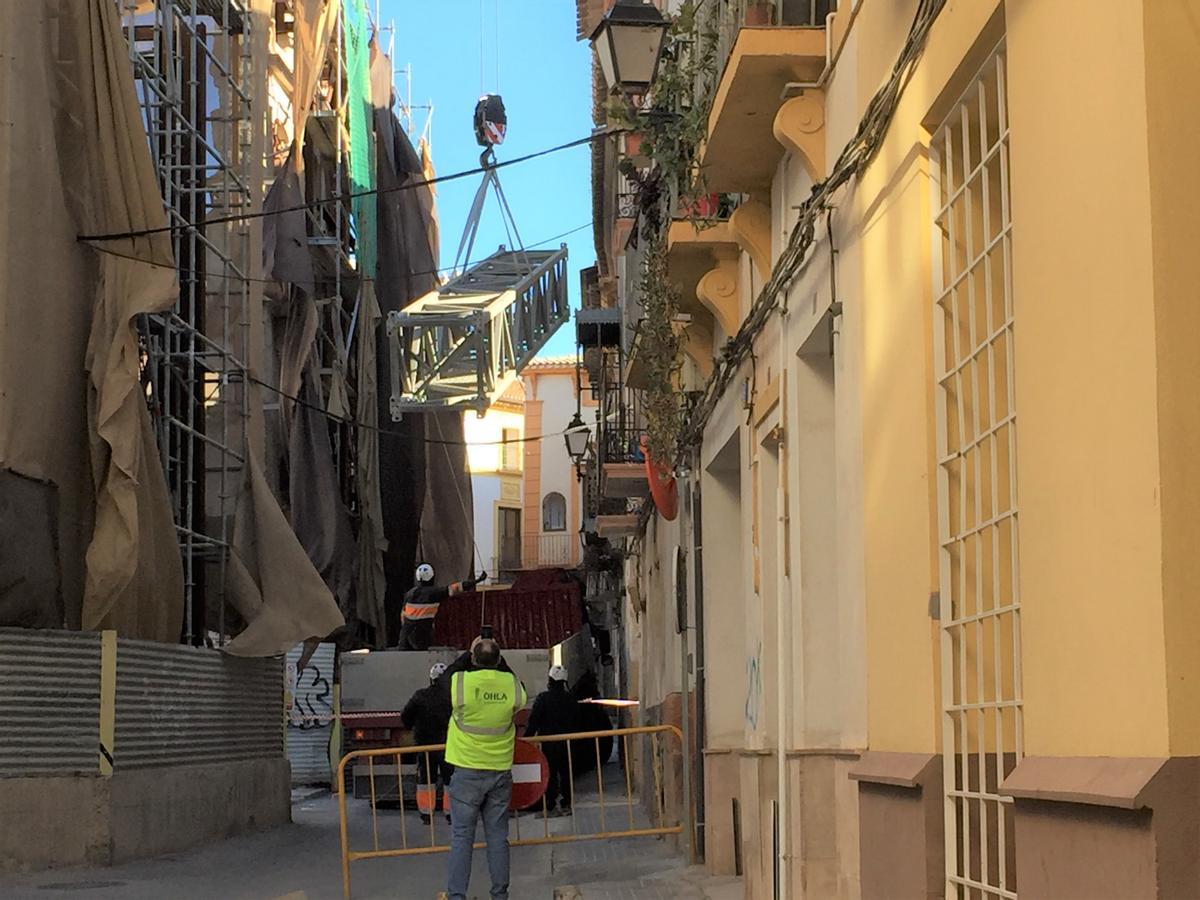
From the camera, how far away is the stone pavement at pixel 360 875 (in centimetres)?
1068

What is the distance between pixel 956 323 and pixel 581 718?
41.7 ft

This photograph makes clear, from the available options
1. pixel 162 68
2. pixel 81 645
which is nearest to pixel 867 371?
pixel 81 645

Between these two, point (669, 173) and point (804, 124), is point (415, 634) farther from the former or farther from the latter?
point (804, 124)

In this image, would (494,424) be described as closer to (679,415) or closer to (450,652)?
(450,652)

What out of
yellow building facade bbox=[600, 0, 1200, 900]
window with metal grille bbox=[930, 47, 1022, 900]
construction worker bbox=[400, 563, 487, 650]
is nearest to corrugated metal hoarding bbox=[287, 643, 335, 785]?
construction worker bbox=[400, 563, 487, 650]

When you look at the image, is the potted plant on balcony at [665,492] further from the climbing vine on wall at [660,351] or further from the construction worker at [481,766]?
the construction worker at [481,766]

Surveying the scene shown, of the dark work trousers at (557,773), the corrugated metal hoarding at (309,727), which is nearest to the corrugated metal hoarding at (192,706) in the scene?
the dark work trousers at (557,773)

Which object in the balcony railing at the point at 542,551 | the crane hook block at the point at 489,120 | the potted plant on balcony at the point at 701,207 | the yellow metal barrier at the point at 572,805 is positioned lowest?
the yellow metal barrier at the point at 572,805

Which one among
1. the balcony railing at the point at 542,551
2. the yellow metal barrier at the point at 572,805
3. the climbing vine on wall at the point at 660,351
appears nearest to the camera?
the yellow metal barrier at the point at 572,805

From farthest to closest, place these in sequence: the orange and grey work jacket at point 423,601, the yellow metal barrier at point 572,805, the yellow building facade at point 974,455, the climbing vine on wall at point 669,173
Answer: the orange and grey work jacket at point 423,601, the yellow metal barrier at point 572,805, the climbing vine on wall at point 669,173, the yellow building facade at point 974,455

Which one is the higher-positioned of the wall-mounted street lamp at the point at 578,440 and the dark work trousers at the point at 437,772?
the wall-mounted street lamp at the point at 578,440

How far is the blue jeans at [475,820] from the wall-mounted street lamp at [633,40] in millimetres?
4412

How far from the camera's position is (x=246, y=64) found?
18297mm

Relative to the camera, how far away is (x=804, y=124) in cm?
763
